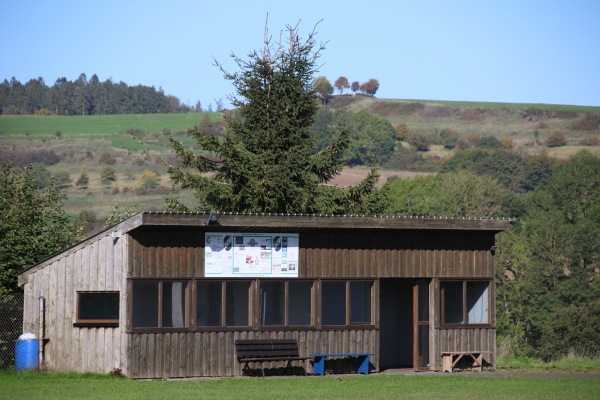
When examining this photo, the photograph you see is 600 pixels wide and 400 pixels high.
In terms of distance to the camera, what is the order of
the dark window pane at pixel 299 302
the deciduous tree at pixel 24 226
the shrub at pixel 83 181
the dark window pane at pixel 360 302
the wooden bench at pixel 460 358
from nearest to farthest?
the dark window pane at pixel 299 302, the dark window pane at pixel 360 302, the wooden bench at pixel 460 358, the deciduous tree at pixel 24 226, the shrub at pixel 83 181

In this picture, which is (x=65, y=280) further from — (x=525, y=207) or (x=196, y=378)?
(x=525, y=207)

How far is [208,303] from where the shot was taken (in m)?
23.4

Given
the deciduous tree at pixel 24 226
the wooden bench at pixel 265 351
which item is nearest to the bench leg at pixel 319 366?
the wooden bench at pixel 265 351

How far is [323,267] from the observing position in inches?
957

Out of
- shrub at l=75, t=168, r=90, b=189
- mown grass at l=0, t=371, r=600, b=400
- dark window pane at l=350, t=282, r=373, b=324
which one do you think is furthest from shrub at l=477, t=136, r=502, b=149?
mown grass at l=0, t=371, r=600, b=400

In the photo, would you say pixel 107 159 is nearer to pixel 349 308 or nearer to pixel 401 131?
pixel 401 131

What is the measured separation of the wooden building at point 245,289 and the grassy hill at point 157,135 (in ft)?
218

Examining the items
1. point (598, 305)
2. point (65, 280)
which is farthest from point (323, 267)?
point (598, 305)

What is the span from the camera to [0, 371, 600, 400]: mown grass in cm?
1961

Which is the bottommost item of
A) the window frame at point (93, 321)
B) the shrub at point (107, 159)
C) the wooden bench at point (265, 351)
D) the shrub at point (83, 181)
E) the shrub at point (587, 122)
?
the wooden bench at point (265, 351)

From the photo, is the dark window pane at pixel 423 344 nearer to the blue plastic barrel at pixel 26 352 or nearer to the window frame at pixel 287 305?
the window frame at pixel 287 305

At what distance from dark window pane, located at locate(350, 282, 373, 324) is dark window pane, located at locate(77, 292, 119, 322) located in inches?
217

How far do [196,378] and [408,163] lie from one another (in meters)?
117

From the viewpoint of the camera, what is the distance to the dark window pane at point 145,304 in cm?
2262
